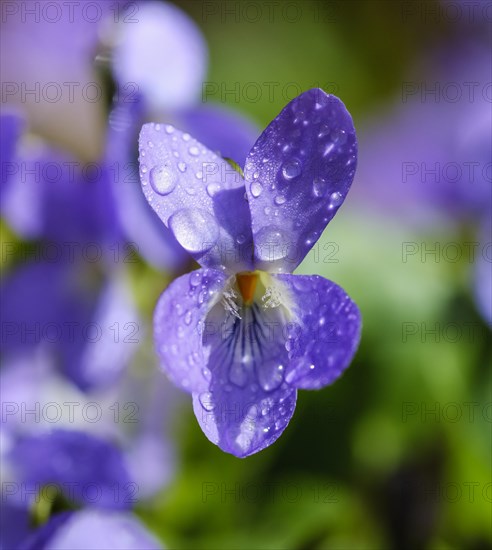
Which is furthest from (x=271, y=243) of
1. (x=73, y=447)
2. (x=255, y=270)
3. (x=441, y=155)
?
(x=441, y=155)

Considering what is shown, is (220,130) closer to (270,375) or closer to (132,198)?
(132,198)

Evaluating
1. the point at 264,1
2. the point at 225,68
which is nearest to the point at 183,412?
the point at 225,68

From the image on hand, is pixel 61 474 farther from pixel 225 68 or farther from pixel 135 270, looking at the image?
pixel 225 68

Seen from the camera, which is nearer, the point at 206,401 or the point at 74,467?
the point at 206,401

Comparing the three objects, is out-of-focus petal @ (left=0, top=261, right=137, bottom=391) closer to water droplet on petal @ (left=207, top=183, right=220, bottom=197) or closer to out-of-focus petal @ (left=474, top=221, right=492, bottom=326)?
water droplet on petal @ (left=207, top=183, right=220, bottom=197)

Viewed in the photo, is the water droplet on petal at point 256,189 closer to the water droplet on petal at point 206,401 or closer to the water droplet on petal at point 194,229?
the water droplet on petal at point 194,229

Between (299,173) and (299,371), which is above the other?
(299,173)
